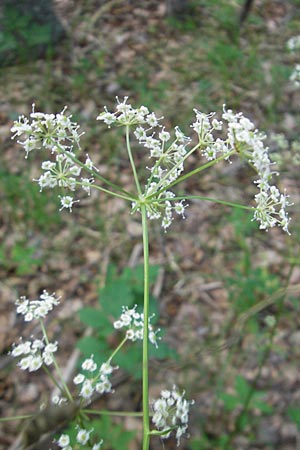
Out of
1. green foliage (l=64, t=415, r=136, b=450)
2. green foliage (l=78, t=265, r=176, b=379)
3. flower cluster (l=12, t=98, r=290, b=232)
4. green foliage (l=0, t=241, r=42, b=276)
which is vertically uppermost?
flower cluster (l=12, t=98, r=290, b=232)

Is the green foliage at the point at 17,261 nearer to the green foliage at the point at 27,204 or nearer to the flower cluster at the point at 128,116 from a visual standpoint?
the green foliage at the point at 27,204

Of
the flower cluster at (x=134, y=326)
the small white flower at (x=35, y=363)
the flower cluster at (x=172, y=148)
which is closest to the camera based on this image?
the flower cluster at (x=172, y=148)

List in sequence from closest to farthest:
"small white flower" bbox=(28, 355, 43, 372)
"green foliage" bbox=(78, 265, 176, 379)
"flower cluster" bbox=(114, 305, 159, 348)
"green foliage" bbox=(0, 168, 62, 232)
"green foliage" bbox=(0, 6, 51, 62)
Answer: "small white flower" bbox=(28, 355, 43, 372)
"flower cluster" bbox=(114, 305, 159, 348)
"green foliage" bbox=(78, 265, 176, 379)
"green foliage" bbox=(0, 168, 62, 232)
"green foliage" bbox=(0, 6, 51, 62)

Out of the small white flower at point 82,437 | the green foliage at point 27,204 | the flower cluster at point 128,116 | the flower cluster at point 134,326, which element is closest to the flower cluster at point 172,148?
the flower cluster at point 128,116

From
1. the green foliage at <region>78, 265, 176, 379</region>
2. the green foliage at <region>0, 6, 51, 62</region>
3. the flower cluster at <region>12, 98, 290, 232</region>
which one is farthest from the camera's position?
the green foliage at <region>0, 6, 51, 62</region>

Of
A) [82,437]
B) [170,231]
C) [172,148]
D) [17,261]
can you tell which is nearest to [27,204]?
[17,261]

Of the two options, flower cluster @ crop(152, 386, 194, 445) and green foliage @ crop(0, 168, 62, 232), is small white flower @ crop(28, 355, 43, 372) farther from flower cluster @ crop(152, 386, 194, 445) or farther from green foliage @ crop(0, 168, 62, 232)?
green foliage @ crop(0, 168, 62, 232)

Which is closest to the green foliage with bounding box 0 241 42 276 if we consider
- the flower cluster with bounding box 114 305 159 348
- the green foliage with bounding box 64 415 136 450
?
the green foliage with bounding box 64 415 136 450

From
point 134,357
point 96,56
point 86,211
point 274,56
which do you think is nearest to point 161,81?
point 96,56

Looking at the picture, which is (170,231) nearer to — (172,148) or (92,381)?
(172,148)
